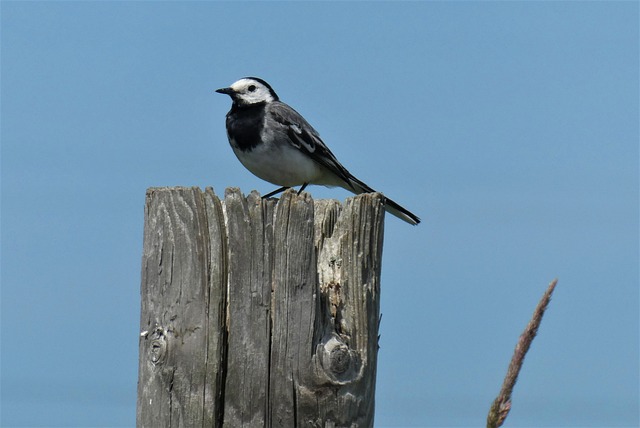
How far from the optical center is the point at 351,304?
117 inches

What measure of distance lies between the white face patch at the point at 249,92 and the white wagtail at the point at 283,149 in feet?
0.79

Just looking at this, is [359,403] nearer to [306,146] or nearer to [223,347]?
[223,347]

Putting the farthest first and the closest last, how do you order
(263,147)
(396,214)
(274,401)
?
(263,147) < (396,214) < (274,401)

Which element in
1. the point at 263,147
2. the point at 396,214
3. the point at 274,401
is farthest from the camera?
the point at 263,147

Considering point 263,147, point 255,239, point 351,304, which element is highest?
point 263,147

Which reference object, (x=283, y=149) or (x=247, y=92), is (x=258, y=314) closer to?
(x=283, y=149)

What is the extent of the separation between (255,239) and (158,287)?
0.40 m

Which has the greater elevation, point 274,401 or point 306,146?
point 306,146

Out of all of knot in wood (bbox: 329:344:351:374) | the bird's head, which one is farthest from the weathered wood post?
the bird's head

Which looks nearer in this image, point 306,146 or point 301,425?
point 301,425

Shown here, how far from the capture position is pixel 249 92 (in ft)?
29.2

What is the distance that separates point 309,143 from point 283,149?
31 cm

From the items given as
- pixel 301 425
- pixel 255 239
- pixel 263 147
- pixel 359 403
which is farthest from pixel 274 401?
pixel 263 147

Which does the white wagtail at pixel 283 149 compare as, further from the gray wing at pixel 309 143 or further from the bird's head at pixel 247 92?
the bird's head at pixel 247 92
